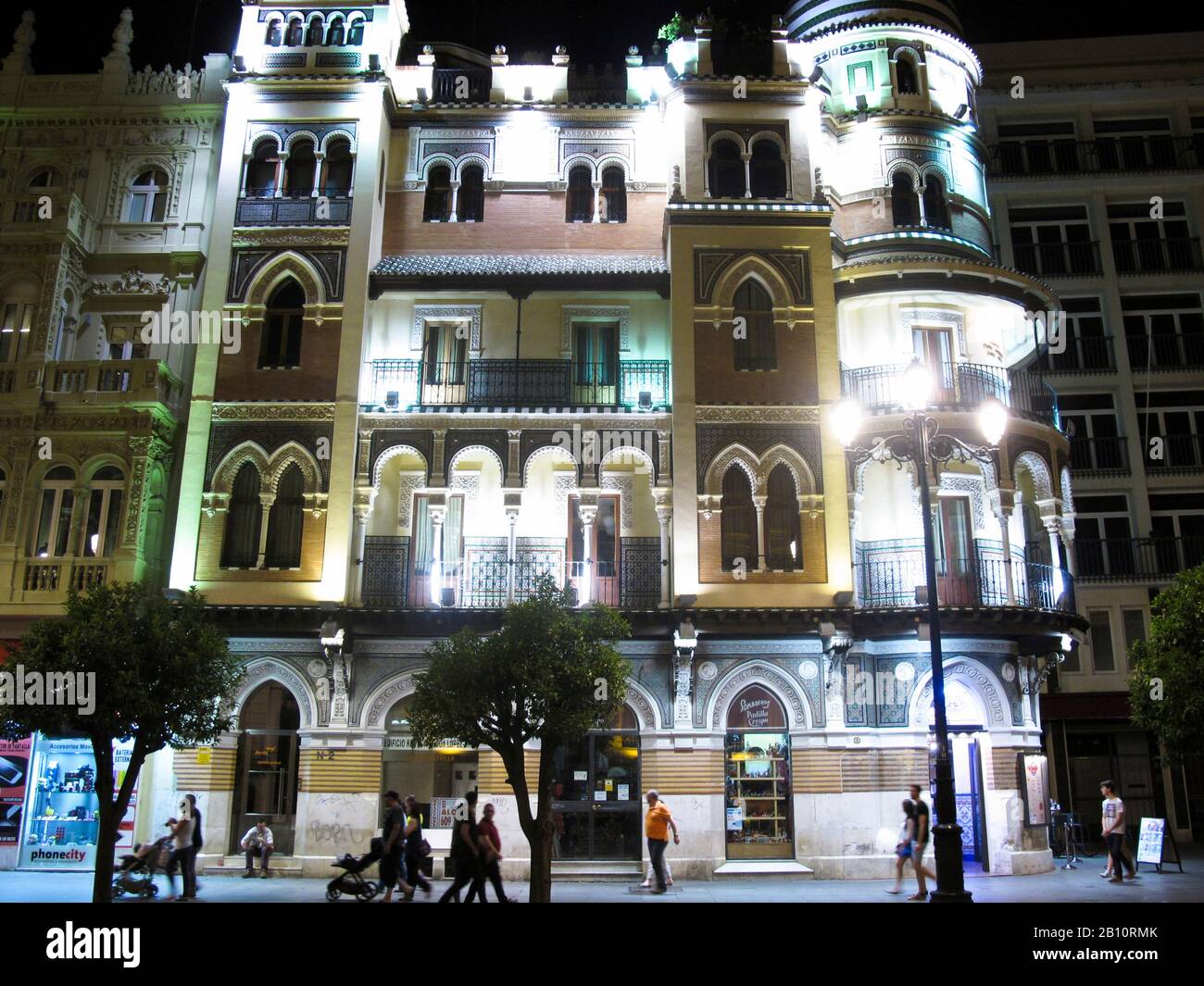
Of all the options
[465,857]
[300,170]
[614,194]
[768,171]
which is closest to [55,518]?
[300,170]

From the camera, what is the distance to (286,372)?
23.3m

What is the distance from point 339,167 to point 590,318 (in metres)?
6.96

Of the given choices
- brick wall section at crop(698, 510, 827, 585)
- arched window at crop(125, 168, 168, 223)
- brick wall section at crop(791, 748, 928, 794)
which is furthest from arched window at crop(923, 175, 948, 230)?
arched window at crop(125, 168, 168, 223)

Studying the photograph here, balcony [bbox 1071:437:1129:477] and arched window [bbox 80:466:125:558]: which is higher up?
balcony [bbox 1071:437:1129:477]

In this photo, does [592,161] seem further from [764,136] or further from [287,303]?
[287,303]

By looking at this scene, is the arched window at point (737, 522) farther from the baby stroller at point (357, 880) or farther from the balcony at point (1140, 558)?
the balcony at point (1140, 558)

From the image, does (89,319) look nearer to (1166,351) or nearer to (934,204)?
(934,204)

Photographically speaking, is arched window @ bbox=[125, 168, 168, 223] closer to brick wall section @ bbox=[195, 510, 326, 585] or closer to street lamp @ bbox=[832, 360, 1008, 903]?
brick wall section @ bbox=[195, 510, 326, 585]

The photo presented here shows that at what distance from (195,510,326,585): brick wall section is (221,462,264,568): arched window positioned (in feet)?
0.56

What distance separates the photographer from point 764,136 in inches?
980

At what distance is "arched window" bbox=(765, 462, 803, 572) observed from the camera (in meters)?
22.2

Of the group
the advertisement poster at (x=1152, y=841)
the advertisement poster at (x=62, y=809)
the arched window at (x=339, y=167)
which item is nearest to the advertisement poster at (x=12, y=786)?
the advertisement poster at (x=62, y=809)
